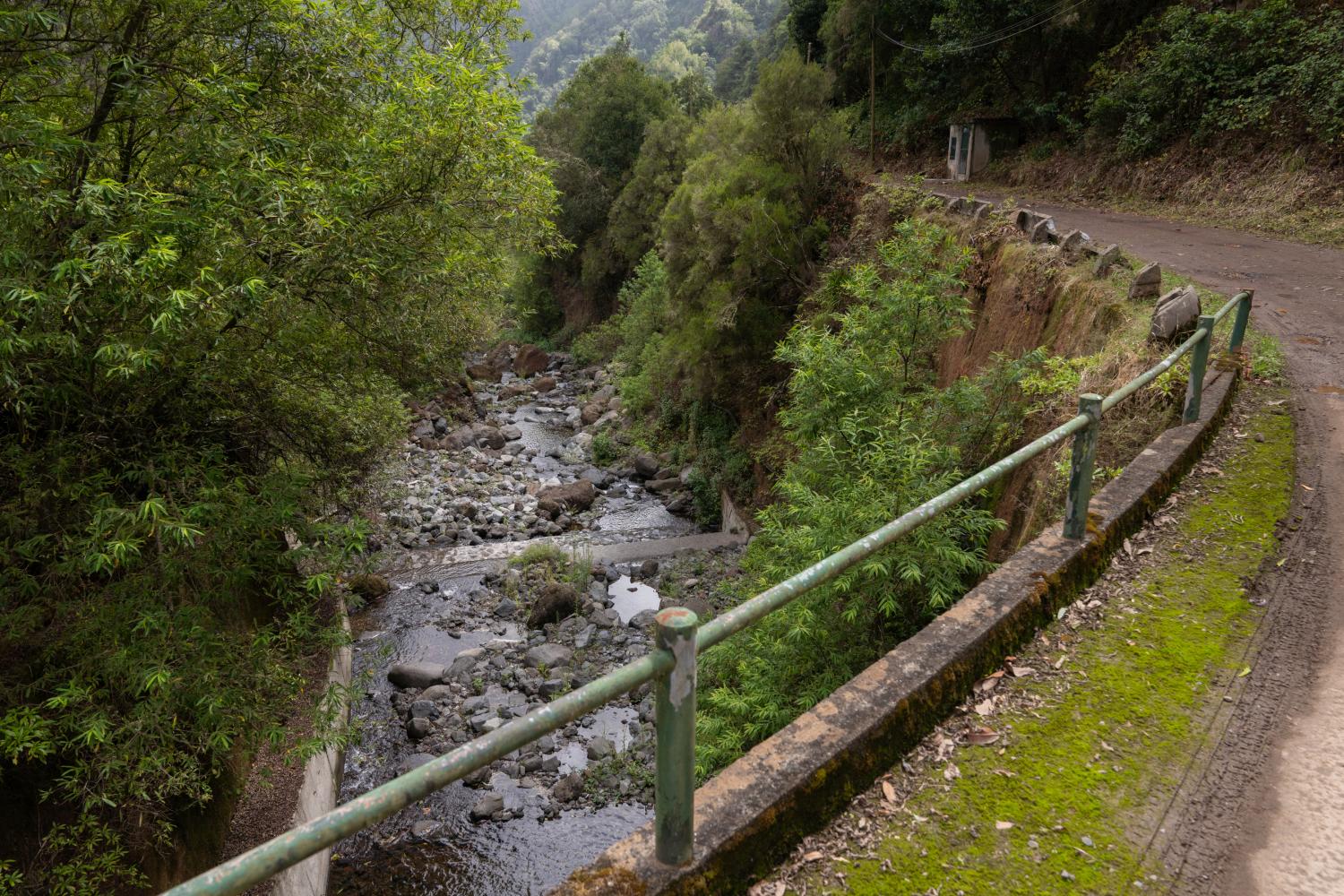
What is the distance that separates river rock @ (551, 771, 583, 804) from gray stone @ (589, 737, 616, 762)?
453 millimetres

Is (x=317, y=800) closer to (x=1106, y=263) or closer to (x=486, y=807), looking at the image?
(x=486, y=807)

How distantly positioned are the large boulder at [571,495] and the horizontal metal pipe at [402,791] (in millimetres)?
16666

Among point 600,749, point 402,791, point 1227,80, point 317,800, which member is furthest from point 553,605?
point 1227,80

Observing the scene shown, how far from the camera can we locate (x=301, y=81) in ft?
20.0

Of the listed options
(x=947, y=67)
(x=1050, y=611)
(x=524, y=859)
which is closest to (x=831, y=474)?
(x=1050, y=611)

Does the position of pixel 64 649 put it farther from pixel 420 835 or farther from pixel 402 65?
pixel 402 65

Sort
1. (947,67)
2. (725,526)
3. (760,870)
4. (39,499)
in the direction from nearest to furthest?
(760,870), (39,499), (725,526), (947,67)

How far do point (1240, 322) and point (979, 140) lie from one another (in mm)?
21262

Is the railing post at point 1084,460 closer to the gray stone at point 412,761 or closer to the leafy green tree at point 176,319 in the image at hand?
the leafy green tree at point 176,319

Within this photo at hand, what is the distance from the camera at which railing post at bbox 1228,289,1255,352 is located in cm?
684

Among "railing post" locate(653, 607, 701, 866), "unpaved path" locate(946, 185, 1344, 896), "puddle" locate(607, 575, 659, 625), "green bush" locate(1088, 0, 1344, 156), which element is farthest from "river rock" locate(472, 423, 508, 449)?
"railing post" locate(653, 607, 701, 866)

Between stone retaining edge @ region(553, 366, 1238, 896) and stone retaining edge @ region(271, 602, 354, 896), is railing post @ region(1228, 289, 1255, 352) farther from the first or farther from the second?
stone retaining edge @ region(271, 602, 354, 896)

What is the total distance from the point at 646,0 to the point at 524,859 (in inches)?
6578

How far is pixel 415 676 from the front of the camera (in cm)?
1152
